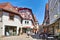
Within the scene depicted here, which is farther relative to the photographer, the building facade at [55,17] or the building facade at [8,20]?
the building facade at [8,20]

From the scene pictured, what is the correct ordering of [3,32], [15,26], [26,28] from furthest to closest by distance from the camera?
1. [26,28]
2. [15,26]
3. [3,32]

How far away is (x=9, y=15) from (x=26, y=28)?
19.4 meters

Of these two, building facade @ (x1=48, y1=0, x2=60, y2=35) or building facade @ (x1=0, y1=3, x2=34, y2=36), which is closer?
building facade @ (x1=48, y1=0, x2=60, y2=35)

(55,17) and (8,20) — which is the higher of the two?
(55,17)

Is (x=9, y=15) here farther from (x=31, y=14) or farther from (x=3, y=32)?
(x=31, y=14)

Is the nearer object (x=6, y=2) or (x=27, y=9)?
(x=6, y=2)

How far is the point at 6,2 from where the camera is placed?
39.2 meters

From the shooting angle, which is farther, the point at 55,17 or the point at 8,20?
the point at 8,20

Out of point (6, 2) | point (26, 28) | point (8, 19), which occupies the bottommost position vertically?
point (26, 28)

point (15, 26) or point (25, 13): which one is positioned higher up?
point (25, 13)

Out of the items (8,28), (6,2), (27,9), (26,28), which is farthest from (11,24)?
(27,9)

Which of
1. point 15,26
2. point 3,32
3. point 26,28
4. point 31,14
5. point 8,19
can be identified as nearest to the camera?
point 3,32

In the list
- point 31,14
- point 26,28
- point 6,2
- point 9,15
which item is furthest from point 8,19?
point 31,14

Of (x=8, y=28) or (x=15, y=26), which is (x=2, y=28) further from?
(x=15, y=26)
